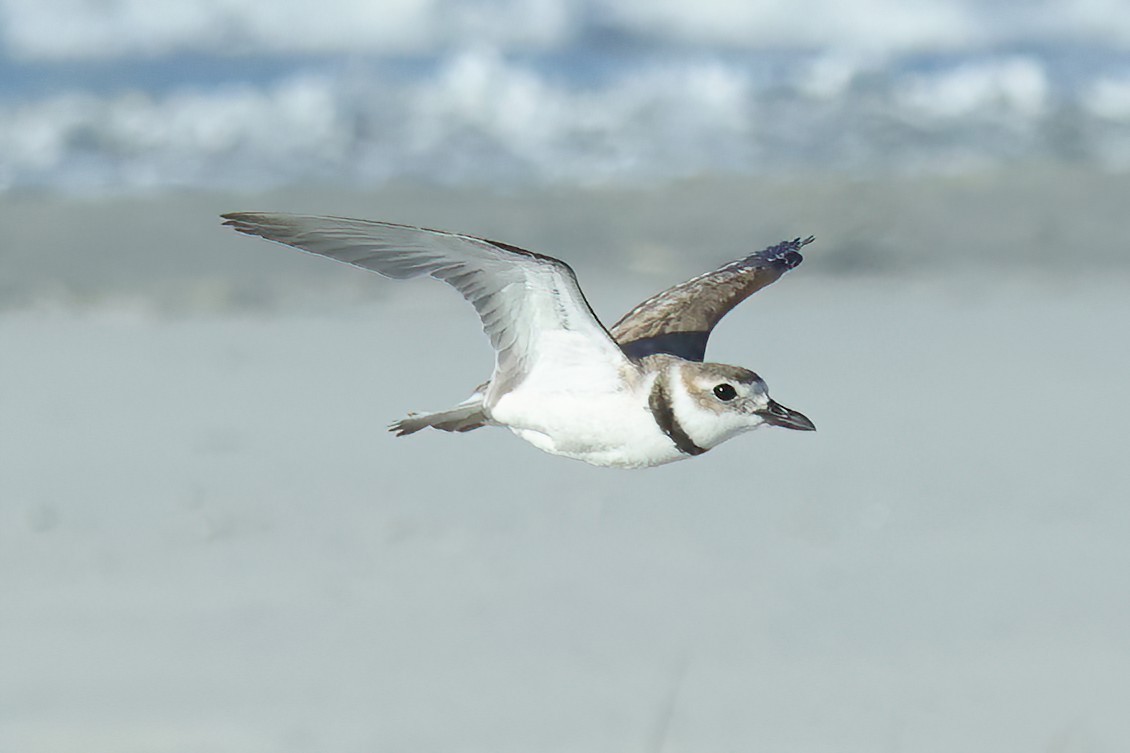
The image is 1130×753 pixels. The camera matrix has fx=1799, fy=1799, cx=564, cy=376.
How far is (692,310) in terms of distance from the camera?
5508mm

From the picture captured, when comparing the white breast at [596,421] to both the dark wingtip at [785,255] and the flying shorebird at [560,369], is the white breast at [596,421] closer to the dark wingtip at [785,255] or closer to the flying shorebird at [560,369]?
the flying shorebird at [560,369]

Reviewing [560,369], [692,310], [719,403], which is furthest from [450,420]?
[692,310]

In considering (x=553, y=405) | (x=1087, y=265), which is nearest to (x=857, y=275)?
(x=1087, y=265)

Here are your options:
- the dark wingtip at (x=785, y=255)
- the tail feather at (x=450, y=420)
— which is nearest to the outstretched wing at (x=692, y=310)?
the dark wingtip at (x=785, y=255)

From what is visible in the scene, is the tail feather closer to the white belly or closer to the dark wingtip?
the white belly

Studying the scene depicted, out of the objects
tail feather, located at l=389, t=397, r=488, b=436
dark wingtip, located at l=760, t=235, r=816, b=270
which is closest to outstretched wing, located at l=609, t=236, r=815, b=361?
dark wingtip, located at l=760, t=235, r=816, b=270

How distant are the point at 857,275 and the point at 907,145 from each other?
4209 mm

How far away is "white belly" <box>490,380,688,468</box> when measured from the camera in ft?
13.6

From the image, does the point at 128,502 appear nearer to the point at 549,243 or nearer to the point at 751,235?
the point at 549,243

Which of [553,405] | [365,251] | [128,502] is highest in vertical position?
[365,251]

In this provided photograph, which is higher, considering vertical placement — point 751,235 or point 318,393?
point 751,235

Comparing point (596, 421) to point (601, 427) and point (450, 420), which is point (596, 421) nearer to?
point (601, 427)

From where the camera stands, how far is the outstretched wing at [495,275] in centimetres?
399

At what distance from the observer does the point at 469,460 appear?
1107 cm
